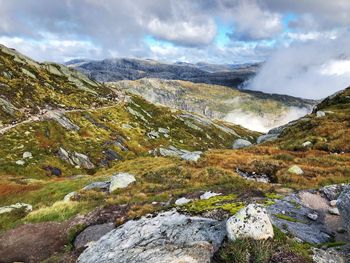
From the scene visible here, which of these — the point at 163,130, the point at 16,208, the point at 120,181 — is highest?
the point at 120,181

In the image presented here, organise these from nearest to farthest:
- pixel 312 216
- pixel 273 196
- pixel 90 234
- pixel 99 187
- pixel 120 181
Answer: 1. pixel 312 216
2. pixel 90 234
3. pixel 273 196
4. pixel 120 181
5. pixel 99 187

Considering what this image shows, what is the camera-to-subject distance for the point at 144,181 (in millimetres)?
40906

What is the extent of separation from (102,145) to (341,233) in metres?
104

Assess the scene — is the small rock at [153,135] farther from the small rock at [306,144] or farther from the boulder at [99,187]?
the boulder at [99,187]

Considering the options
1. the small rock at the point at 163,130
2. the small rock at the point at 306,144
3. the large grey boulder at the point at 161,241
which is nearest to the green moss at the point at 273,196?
the large grey boulder at the point at 161,241

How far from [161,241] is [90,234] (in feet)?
27.8

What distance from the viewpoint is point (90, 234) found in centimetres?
2555

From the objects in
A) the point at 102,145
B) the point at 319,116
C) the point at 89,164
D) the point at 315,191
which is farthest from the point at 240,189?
the point at 102,145

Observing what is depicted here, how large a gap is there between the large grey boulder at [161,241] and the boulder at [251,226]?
1033 mm

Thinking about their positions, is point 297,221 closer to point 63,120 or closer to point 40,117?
point 40,117

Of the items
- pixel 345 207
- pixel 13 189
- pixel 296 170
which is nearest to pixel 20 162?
pixel 13 189

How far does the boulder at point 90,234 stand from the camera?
24500 millimetres

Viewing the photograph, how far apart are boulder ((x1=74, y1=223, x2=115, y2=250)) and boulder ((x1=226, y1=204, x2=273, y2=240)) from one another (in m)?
11.1

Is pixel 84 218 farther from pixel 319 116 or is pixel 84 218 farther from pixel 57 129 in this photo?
pixel 57 129
